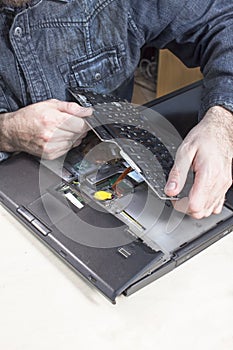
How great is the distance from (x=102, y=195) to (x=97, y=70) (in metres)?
0.35

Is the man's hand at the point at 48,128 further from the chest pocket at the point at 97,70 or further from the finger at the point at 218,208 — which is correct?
the finger at the point at 218,208

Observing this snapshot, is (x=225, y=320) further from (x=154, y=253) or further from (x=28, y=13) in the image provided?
(x=28, y=13)

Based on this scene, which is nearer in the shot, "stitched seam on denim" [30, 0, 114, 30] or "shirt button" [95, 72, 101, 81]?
"stitched seam on denim" [30, 0, 114, 30]

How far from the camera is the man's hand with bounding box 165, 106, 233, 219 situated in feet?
2.47

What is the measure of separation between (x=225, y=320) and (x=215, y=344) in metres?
0.04

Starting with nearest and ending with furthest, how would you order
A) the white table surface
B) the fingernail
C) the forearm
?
the white table surface, the fingernail, the forearm

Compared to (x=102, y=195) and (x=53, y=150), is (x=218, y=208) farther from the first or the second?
(x=53, y=150)

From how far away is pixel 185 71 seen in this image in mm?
2057

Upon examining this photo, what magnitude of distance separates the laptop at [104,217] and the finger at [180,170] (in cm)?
2

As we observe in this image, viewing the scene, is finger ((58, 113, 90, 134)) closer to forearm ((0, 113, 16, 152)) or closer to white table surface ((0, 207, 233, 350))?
forearm ((0, 113, 16, 152))

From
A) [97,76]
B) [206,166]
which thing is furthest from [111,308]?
[97,76]

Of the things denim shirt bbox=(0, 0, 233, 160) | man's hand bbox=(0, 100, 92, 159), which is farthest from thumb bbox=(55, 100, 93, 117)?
denim shirt bbox=(0, 0, 233, 160)

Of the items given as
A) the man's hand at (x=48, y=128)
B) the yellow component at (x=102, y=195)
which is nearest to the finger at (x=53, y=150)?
the man's hand at (x=48, y=128)

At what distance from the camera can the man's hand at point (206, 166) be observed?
75 cm
